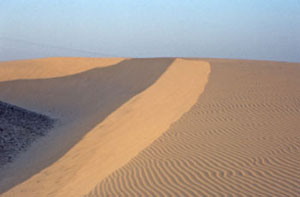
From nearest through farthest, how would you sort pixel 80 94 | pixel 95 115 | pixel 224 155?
pixel 224 155 < pixel 95 115 < pixel 80 94

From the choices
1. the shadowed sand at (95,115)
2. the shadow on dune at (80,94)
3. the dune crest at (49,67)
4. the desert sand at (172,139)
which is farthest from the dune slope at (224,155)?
the dune crest at (49,67)

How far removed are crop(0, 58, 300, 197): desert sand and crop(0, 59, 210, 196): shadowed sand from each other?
0.19 feet

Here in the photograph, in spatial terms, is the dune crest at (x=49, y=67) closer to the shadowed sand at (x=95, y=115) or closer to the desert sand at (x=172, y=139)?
the shadowed sand at (x=95, y=115)

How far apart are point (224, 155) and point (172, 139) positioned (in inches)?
73.0

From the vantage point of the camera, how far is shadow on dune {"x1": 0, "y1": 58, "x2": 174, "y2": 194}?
14.5 metres

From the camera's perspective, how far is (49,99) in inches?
831

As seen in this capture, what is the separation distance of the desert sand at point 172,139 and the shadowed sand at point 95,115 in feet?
0.19

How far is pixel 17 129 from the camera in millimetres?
14188

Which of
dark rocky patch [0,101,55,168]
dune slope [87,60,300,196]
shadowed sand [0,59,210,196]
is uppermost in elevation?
dune slope [87,60,300,196]

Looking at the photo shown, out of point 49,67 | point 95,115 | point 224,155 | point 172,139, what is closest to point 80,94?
point 95,115

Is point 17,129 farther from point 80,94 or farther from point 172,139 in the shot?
point 172,139

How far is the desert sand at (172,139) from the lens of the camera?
20.4 ft

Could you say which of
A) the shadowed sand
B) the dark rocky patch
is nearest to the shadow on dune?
the shadowed sand

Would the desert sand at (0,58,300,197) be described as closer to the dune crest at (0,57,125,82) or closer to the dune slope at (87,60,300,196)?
the dune slope at (87,60,300,196)
